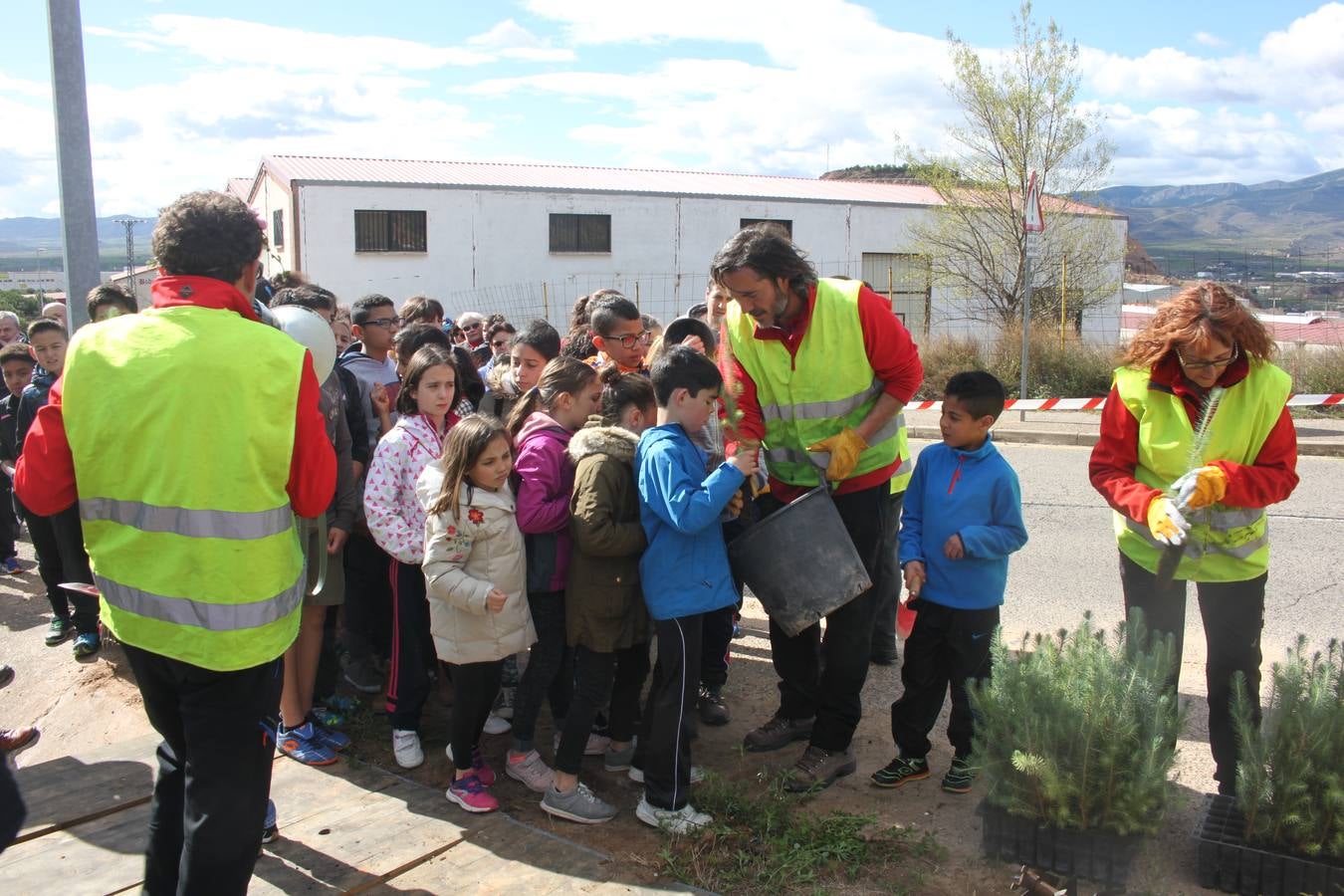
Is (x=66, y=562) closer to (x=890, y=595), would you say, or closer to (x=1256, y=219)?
(x=890, y=595)

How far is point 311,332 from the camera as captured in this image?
11.7 ft

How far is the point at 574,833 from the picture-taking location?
3576 mm

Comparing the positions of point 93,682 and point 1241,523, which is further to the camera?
point 93,682

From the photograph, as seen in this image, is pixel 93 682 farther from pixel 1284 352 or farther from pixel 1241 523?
pixel 1284 352

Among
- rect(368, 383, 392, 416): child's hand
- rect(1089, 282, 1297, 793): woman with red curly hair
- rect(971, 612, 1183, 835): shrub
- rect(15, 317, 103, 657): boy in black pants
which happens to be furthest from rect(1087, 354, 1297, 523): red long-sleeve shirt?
rect(15, 317, 103, 657): boy in black pants

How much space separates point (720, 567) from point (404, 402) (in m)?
1.59

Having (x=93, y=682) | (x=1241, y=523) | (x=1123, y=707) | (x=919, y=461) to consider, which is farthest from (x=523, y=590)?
(x=93, y=682)

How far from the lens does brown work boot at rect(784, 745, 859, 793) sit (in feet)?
12.4

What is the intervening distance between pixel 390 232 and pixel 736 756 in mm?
25899

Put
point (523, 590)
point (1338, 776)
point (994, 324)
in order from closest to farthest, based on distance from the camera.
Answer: point (1338, 776), point (523, 590), point (994, 324)

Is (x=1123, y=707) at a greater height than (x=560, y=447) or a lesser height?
lesser

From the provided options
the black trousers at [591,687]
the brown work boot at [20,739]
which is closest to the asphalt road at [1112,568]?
the black trousers at [591,687]

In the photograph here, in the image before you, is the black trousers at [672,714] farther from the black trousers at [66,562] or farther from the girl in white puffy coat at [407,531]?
the black trousers at [66,562]

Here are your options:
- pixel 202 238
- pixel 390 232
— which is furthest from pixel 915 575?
pixel 390 232
